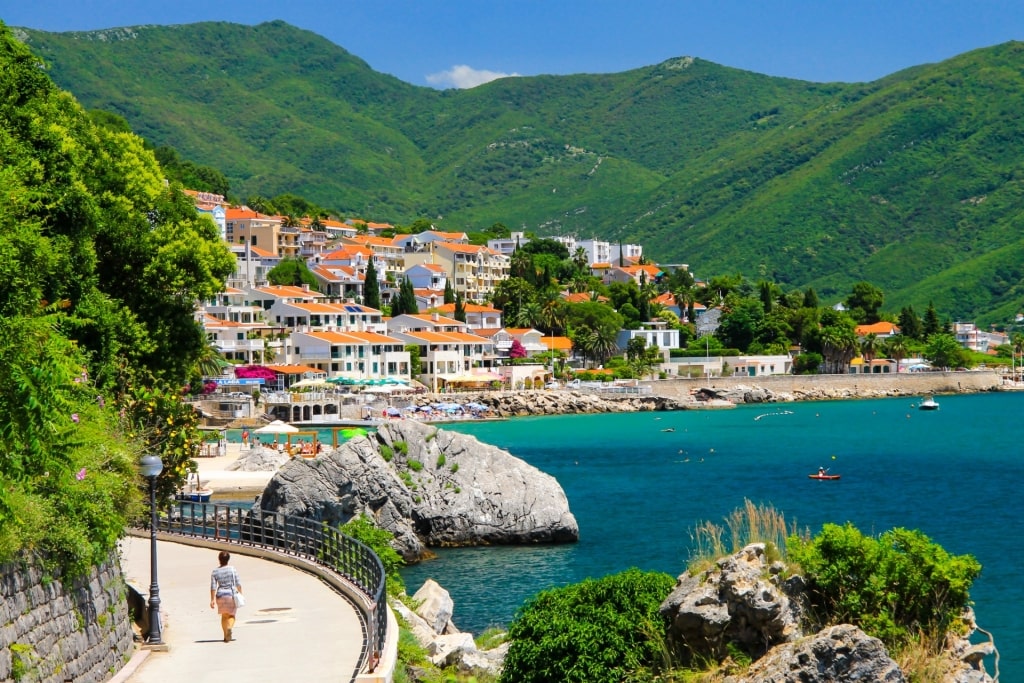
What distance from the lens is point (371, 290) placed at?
136000 mm

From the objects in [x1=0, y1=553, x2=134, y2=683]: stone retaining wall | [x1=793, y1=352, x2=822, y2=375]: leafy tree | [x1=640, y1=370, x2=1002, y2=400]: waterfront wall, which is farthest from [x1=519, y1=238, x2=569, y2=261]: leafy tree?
[x1=0, y1=553, x2=134, y2=683]: stone retaining wall

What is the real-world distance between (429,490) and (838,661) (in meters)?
22.8

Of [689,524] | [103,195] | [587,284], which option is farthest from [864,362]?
[103,195]

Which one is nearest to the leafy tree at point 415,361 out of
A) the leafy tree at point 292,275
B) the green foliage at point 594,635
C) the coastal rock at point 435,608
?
the leafy tree at point 292,275

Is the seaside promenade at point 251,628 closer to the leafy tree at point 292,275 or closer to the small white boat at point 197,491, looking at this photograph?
the small white boat at point 197,491

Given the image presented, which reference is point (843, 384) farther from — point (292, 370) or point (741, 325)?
point (292, 370)

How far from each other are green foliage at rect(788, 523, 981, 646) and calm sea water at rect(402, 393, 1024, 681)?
13.5ft

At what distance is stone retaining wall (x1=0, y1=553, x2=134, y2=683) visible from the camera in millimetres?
12547

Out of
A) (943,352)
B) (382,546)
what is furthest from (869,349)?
(382,546)

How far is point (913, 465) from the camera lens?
2655 inches

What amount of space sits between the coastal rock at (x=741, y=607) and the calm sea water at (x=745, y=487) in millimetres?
4607

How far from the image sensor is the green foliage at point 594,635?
57.9 ft

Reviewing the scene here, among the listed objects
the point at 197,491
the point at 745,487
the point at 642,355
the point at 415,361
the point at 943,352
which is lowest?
the point at 745,487

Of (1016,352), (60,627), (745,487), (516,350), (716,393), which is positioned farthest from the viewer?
(1016,352)
